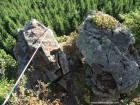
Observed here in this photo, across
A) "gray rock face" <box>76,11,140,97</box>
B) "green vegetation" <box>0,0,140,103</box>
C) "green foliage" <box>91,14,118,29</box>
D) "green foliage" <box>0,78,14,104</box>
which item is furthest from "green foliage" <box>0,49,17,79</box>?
"green foliage" <box>91,14,118,29</box>

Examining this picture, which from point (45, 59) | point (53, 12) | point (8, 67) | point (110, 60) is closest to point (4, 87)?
point (8, 67)

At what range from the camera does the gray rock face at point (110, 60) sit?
609 centimetres

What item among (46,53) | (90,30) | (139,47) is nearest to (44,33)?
(46,53)

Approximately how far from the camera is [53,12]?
36.9 ft

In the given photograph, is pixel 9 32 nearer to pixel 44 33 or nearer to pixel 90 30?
pixel 44 33

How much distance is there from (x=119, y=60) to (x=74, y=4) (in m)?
6.13

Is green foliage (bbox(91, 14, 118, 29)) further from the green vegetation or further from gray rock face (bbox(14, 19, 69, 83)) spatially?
the green vegetation

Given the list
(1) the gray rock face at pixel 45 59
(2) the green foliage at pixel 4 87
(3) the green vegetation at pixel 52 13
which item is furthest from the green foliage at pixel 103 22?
(3) the green vegetation at pixel 52 13

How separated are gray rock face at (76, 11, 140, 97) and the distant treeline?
403 centimetres

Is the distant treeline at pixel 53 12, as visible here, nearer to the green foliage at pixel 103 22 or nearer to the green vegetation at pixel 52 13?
the green vegetation at pixel 52 13

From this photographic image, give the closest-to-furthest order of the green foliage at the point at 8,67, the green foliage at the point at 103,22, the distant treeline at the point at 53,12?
the green foliage at the point at 103,22, the green foliage at the point at 8,67, the distant treeline at the point at 53,12

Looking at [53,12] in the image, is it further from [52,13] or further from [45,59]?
[45,59]

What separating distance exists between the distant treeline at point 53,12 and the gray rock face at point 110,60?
4.03 m

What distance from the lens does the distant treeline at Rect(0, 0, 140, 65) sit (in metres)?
10.5
